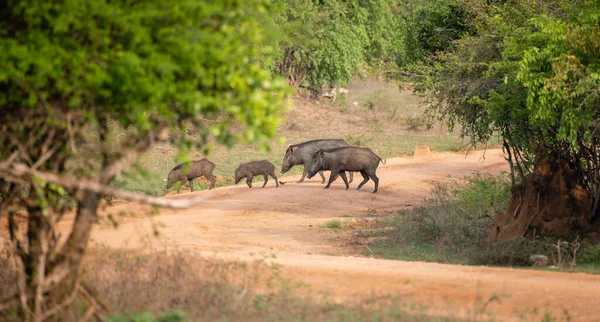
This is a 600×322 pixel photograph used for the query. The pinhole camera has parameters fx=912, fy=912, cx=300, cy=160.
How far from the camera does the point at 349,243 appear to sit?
54.8ft

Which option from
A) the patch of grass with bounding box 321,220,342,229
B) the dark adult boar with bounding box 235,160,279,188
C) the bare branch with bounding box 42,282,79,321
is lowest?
the patch of grass with bounding box 321,220,342,229

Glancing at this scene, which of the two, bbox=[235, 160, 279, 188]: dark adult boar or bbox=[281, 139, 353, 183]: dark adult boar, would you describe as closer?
bbox=[235, 160, 279, 188]: dark adult boar

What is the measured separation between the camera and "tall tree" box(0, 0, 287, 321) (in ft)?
22.6

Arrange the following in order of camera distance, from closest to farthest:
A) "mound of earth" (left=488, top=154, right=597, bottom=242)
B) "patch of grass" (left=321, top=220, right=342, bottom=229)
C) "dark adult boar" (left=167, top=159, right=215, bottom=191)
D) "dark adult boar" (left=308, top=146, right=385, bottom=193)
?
"mound of earth" (left=488, top=154, right=597, bottom=242), "patch of grass" (left=321, top=220, right=342, bottom=229), "dark adult boar" (left=308, top=146, right=385, bottom=193), "dark adult boar" (left=167, top=159, right=215, bottom=191)

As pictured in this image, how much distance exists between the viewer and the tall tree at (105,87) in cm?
688

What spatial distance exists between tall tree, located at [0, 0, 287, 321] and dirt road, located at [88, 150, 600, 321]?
35.5 inches

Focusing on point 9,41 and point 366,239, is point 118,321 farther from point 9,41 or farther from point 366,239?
point 366,239

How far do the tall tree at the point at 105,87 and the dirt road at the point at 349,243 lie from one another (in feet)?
2.96

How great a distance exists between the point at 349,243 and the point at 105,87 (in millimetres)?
10019

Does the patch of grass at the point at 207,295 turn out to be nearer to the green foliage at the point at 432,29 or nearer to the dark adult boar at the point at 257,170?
the green foliage at the point at 432,29

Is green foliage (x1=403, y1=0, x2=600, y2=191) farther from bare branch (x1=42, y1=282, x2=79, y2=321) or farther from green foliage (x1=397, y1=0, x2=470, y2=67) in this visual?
bare branch (x1=42, y1=282, x2=79, y2=321)

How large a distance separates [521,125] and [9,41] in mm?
10971

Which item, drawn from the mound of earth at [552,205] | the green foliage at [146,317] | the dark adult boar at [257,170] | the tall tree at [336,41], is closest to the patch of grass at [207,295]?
the green foliage at [146,317]

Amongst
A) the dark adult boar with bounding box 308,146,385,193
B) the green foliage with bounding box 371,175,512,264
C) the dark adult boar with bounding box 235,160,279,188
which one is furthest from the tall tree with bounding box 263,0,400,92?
the green foliage with bounding box 371,175,512,264
